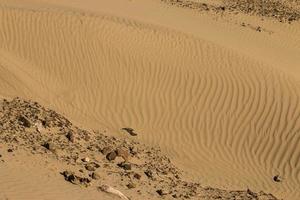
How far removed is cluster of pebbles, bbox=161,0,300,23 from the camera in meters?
22.8

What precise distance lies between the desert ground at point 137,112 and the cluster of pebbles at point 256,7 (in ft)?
15.7

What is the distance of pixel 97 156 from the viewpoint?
10547 millimetres

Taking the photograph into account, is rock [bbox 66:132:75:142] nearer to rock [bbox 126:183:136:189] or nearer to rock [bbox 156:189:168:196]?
rock [bbox 126:183:136:189]

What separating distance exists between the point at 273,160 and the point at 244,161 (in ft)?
1.87

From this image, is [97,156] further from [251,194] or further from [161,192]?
[251,194]

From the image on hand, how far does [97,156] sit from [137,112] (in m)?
2.69

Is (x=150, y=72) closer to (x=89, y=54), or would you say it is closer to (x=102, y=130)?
(x=89, y=54)

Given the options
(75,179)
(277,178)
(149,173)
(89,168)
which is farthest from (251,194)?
(75,179)

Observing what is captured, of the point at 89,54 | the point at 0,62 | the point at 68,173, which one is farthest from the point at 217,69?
the point at 68,173

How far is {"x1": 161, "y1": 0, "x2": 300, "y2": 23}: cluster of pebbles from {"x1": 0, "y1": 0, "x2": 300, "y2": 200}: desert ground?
4.77 metres

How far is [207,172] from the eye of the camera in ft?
37.8

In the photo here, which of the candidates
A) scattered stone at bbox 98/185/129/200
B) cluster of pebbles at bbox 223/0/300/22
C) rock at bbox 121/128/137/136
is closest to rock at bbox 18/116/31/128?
scattered stone at bbox 98/185/129/200

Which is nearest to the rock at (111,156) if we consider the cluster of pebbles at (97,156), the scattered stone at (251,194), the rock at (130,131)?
the cluster of pebbles at (97,156)

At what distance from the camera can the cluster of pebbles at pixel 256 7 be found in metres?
22.8
